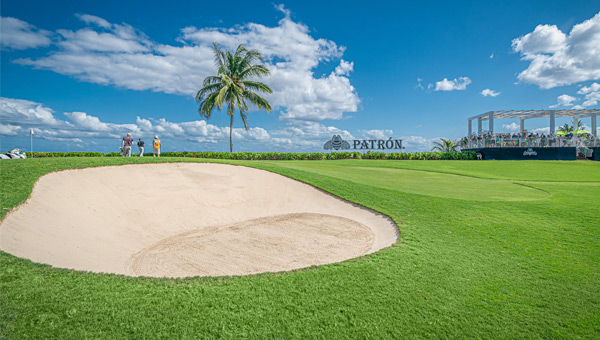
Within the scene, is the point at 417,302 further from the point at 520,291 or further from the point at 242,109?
the point at 242,109

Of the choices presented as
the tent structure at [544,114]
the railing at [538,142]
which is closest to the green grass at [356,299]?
the railing at [538,142]

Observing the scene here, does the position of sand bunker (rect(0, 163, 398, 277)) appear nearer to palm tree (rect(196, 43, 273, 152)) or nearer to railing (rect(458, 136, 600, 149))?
palm tree (rect(196, 43, 273, 152))

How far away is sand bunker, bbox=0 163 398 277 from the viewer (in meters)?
5.67

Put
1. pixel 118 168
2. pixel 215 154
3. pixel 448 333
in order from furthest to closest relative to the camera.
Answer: pixel 215 154 < pixel 118 168 < pixel 448 333

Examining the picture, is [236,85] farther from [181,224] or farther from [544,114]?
[544,114]

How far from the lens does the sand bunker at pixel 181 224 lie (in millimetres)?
5668

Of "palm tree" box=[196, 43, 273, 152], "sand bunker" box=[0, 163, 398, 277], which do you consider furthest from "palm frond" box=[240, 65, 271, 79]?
"sand bunker" box=[0, 163, 398, 277]

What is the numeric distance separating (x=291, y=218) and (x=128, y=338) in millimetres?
6478

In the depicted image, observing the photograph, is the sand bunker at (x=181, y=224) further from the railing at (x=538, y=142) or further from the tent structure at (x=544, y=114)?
the tent structure at (x=544, y=114)

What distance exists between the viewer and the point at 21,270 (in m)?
4.15

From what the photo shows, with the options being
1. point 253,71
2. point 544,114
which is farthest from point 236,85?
point 544,114

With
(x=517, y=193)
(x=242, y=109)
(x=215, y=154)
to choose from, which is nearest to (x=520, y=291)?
(x=517, y=193)

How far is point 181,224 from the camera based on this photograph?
840 centimetres

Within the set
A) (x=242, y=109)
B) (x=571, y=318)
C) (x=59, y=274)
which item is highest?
(x=242, y=109)
